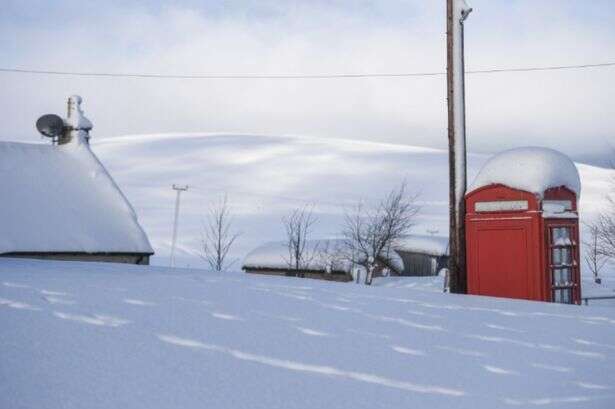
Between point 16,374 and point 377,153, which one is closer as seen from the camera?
point 16,374

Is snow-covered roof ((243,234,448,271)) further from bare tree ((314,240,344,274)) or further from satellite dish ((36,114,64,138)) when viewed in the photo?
satellite dish ((36,114,64,138))

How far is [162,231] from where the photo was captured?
2496 inches

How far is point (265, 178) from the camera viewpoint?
85125 millimetres

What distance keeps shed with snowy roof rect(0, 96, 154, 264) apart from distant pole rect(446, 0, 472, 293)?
38.2 ft

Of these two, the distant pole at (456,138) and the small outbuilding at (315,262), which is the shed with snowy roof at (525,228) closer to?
the distant pole at (456,138)

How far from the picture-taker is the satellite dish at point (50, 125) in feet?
78.7

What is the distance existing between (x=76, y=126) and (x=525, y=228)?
1796cm

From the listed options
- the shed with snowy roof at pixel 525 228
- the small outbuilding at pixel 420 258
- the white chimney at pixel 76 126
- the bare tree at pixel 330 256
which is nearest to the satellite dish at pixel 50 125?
the white chimney at pixel 76 126

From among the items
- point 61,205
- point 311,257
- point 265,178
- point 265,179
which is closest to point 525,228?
point 61,205

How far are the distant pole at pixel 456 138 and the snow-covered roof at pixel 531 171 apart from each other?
0.38 m

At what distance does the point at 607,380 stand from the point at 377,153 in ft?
308

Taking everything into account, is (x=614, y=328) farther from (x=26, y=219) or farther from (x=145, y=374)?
(x=26, y=219)

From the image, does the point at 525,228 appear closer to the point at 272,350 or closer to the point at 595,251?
the point at 272,350

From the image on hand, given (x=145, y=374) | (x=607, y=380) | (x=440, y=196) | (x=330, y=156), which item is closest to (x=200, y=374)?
(x=145, y=374)
